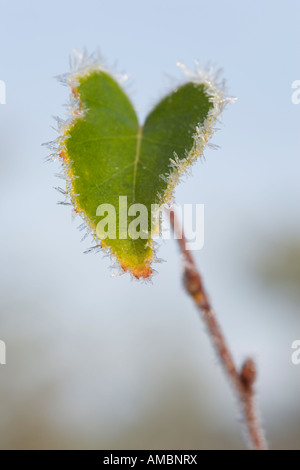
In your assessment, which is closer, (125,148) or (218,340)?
(218,340)

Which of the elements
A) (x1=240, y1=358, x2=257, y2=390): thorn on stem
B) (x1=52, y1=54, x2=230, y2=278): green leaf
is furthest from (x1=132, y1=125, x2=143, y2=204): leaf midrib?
(x1=240, y1=358, x2=257, y2=390): thorn on stem

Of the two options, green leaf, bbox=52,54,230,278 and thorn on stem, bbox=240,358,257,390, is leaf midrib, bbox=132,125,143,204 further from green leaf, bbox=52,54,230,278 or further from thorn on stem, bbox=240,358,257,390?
thorn on stem, bbox=240,358,257,390

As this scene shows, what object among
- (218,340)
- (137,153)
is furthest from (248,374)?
(137,153)

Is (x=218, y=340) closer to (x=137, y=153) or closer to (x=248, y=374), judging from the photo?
(x=248, y=374)

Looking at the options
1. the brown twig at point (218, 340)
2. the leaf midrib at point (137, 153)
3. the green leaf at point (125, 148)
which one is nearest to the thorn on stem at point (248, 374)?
the brown twig at point (218, 340)

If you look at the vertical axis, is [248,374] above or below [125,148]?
below

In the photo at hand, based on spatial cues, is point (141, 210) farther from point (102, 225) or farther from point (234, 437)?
point (234, 437)
